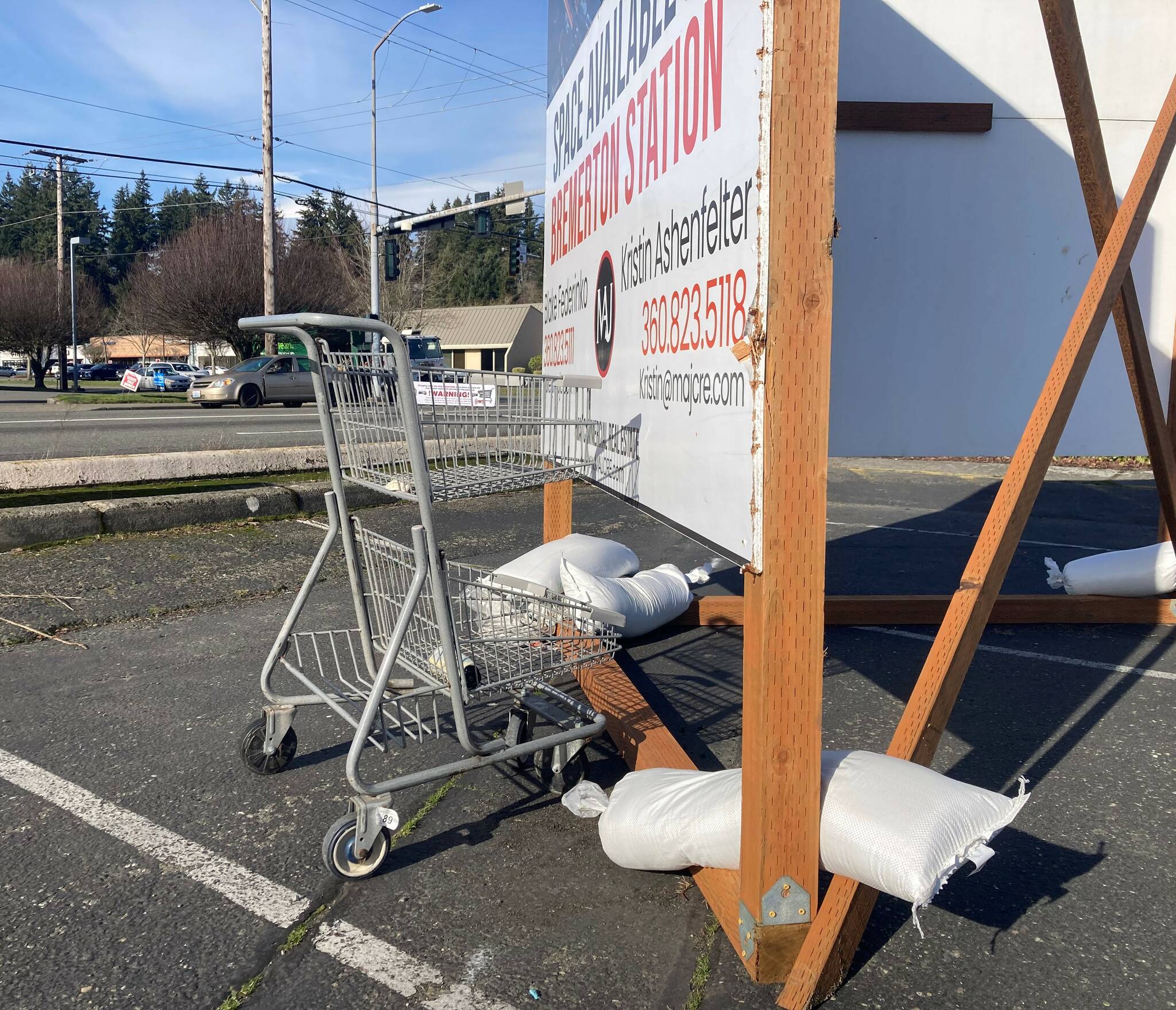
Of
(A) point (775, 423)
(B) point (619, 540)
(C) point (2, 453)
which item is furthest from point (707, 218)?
(C) point (2, 453)

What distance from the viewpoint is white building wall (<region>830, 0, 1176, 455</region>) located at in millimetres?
4562

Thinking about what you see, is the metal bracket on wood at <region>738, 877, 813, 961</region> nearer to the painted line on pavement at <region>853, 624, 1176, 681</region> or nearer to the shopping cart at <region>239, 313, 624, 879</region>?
the shopping cart at <region>239, 313, 624, 879</region>

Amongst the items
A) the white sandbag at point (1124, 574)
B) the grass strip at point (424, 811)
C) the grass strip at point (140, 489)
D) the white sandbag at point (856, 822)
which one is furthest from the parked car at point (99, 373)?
the white sandbag at point (856, 822)

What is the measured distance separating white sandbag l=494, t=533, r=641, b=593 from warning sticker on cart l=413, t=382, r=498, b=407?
1004mm

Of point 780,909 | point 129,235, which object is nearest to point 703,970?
point 780,909

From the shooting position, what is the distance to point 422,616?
337 cm

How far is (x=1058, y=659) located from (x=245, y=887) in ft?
13.4

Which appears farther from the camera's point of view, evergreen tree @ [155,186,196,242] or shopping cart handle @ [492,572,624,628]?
evergreen tree @ [155,186,196,242]

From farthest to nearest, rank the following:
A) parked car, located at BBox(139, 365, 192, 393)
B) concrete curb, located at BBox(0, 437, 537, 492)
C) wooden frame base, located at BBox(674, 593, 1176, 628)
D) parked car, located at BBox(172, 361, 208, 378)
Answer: parked car, located at BBox(172, 361, 208, 378)
parked car, located at BBox(139, 365, 192, 393)
concrete curb, located at BBox(0, 437, 537, 492)
wooden frame base, located at BBox(674, 593, 1176, 628)

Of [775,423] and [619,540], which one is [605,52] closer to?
[775,423]

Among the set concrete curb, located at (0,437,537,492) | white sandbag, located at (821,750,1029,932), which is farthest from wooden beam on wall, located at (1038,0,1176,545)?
concrete curb, located at (0,437,537,492)

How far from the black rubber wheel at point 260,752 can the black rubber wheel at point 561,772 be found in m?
0.93

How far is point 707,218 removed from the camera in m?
2.49

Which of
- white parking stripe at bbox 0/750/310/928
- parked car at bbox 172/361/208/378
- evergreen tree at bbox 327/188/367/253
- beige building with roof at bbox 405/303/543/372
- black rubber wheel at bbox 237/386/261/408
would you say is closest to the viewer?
white parking stripe at bbox 0/750/310/928
